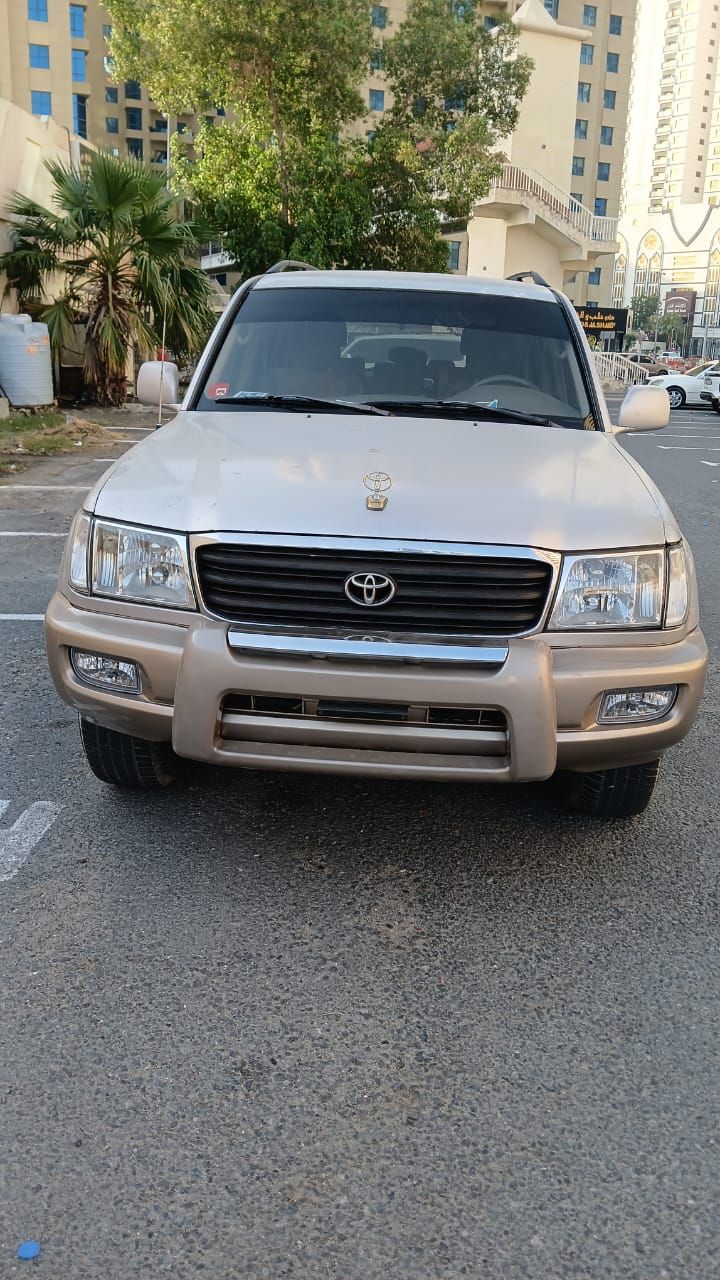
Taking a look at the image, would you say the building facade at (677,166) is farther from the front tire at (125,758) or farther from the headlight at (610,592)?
the front tire at (125,758)

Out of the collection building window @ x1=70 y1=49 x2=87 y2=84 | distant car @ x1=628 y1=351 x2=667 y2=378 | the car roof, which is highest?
building window @ x1=70 y1=49 x2=87 y2=84

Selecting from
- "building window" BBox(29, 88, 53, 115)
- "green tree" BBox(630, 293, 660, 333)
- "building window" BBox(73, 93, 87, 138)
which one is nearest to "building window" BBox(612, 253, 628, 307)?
"green tree" BBox(630, 293, 660, 333)

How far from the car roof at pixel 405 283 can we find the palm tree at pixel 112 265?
11.1 meters

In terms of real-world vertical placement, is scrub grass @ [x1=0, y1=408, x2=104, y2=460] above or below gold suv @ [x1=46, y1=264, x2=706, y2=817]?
below

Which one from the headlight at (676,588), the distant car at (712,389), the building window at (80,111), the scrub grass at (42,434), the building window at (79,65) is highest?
the building window at (79,65)

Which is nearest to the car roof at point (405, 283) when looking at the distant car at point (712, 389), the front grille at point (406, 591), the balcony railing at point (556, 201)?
the front grille at point (406, 591)

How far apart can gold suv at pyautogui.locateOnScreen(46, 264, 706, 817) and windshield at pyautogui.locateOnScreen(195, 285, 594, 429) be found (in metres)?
0.80

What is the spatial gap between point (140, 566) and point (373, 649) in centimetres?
70

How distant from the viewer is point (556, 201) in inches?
1517

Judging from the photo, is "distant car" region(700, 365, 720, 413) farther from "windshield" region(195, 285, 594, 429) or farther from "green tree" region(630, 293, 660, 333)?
"green tree" region(630, 293, 660, 333)

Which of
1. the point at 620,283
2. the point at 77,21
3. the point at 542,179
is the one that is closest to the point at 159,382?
the point at 542,179

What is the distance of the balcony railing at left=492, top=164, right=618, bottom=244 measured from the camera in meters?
37.3

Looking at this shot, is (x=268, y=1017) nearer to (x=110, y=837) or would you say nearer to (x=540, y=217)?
(x=110, y=837)

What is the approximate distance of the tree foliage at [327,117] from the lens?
19.2 metres
